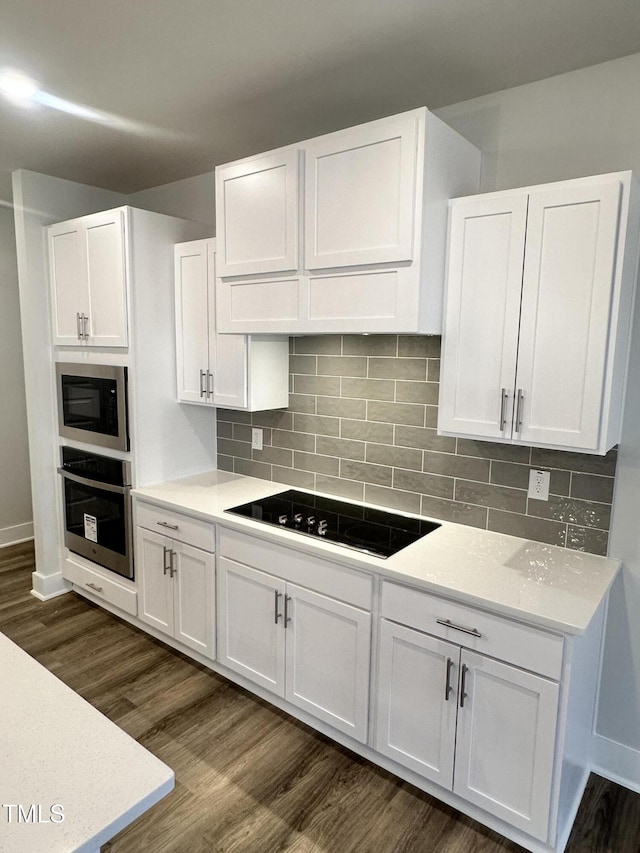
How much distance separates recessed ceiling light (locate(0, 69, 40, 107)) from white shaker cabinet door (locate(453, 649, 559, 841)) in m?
2.68

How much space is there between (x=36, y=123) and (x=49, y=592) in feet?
9.03

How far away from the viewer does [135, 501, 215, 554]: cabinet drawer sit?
8.81 ft

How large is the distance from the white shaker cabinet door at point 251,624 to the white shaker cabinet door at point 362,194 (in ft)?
4.55

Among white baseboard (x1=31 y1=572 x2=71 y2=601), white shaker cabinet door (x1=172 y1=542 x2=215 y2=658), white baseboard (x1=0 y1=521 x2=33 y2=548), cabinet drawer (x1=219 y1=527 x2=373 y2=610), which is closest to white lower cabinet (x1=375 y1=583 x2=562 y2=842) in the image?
cabinet drawer (x1=219 y1=527 x2=373 y2=610)

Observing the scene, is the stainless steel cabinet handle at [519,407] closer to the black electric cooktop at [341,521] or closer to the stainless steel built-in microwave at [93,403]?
the black electric cooktop at [341,521]

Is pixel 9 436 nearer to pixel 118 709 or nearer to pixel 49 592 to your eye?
pixel 49 592

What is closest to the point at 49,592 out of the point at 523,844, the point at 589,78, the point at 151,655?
the point at 151,655

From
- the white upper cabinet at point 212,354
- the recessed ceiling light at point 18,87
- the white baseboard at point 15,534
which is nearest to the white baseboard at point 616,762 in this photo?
the white upper cabinet at point 212,354

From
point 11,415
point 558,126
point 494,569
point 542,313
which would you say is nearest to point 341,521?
point 494,569

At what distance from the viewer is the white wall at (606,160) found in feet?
6.47

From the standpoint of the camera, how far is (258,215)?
242cm

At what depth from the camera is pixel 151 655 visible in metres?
3.00

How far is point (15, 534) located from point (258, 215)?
11.8ft

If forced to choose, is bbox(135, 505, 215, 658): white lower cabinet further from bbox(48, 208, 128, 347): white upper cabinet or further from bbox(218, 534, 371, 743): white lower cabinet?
bbox(48, 208, 128, 347): white upper cabinet
